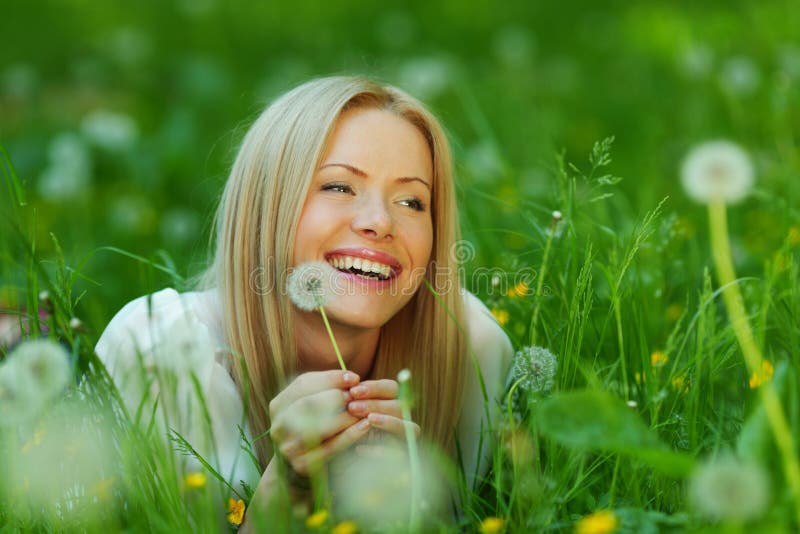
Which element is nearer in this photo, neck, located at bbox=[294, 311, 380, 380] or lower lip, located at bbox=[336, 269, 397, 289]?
lower lip, located at bbox=[336, 269, 397, 289]

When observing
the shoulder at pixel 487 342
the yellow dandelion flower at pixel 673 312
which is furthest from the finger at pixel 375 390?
the yellow dandelion flower at pixel 673 312

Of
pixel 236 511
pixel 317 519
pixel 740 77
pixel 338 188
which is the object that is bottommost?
pixel 236 511

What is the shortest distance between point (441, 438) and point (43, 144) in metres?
2.83

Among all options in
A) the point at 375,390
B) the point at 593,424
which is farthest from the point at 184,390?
the point at 593,424

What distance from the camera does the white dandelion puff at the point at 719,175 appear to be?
1.01m

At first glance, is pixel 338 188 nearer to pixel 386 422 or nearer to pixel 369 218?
pixel 369 218

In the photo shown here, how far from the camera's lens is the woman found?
154cm

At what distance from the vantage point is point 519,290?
1761 millimetres

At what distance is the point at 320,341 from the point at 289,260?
16 cm

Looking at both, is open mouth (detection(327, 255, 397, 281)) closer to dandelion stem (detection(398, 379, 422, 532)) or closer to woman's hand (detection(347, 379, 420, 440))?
woman's hand (detection(347, 379, 420, 440))

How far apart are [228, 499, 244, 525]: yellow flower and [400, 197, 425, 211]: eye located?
0.58 m

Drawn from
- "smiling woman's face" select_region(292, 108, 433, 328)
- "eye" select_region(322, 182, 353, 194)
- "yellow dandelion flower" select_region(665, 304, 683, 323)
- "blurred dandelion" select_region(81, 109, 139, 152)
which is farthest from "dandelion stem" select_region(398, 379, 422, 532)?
"blurred dandelion" select_region(81, 109, 139, 152)

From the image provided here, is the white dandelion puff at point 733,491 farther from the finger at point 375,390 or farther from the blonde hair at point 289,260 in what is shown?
the blonde hair at point 289,260

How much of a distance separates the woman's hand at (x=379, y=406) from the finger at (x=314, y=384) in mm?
18
